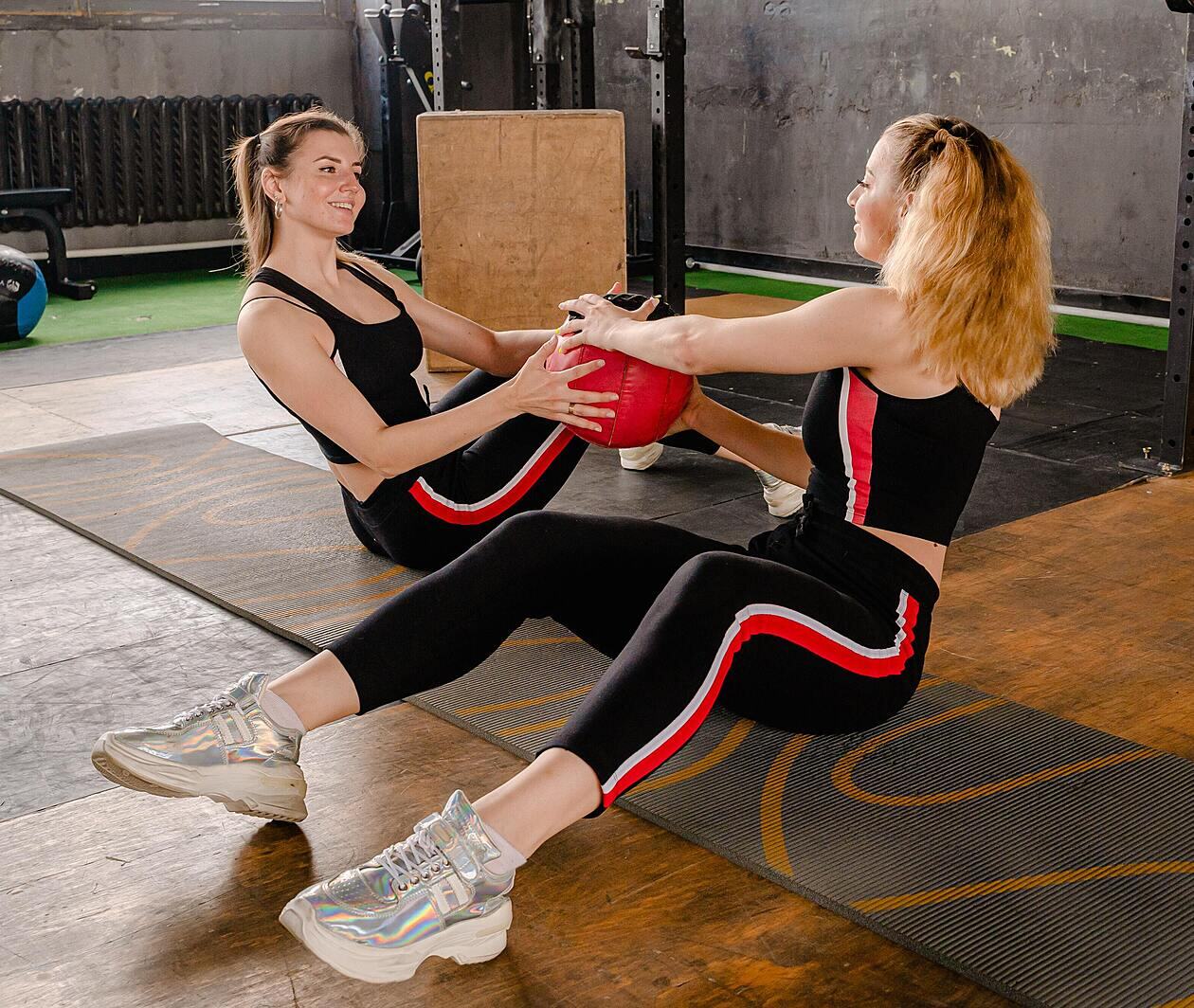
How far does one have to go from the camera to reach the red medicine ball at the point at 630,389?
212 cm

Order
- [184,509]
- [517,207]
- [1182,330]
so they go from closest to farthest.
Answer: [184,509]
[1182,330]
[517,207]

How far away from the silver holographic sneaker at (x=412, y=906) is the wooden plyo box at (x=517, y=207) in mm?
3815

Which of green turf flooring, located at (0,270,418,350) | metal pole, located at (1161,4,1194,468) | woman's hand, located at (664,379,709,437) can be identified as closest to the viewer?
woman's hand, located at (664,379,709,437)

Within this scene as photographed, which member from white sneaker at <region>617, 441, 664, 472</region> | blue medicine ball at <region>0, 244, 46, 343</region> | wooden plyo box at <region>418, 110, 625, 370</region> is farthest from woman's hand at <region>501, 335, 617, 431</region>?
blue medicine ball at <region>0, 244, 46, 343</region>

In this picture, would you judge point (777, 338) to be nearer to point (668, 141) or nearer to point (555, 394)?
point (555, 394)

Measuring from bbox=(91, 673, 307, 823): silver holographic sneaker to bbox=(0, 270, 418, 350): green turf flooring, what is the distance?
15.7 ft

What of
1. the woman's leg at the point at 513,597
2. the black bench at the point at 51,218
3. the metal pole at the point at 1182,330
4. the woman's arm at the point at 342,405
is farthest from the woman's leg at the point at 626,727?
the black bench at the point at 51,218

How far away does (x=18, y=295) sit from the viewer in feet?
19.4

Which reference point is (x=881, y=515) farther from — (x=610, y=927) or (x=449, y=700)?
(x=449, y=700)

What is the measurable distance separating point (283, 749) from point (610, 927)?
51 centimetres

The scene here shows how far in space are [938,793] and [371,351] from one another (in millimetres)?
1321

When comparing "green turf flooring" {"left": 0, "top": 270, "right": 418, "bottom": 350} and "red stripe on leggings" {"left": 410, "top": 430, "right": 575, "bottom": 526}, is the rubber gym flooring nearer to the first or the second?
"red stripe on leggings" {"left": 410, "top": 430, "right": 575, "bottom": 526}

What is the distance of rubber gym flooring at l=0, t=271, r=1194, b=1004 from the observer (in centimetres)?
155

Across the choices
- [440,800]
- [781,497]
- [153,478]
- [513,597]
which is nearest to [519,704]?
[440,800]
